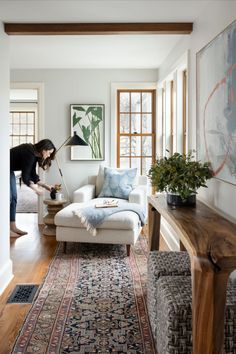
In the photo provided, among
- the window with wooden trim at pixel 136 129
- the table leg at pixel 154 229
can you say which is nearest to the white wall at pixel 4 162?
the table leg at pixel 154 229

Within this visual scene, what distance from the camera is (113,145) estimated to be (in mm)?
5953

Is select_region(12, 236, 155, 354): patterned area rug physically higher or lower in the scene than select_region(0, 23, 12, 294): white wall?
lower

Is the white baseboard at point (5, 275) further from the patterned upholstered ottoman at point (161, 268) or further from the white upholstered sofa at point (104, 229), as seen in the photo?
the patterned upholstered ottoman at point (161, 268)

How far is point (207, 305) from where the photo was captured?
1.61 meters

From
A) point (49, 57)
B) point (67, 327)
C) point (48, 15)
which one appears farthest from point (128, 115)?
point (67, 327)

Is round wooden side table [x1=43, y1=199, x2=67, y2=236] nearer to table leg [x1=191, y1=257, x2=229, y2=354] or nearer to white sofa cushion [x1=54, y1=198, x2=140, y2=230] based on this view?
white sofa cushion [x1=54, y1=198, x2=140, y2=230]

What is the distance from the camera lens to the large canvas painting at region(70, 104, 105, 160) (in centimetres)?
588

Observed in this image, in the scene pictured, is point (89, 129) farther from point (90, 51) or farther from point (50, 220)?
point (50, 220)

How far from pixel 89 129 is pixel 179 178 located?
3422 mm

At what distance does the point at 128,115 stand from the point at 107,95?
473mm

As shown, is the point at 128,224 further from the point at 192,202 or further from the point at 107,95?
the point at 107,95

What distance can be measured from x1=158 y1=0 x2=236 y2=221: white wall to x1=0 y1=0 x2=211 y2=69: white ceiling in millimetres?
135

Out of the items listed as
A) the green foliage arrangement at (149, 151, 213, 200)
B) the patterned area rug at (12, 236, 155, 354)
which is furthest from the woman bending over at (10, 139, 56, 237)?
the green foliage arrangement at (149, 151, 213, 200)

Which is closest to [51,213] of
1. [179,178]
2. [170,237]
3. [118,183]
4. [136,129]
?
[118,183]
